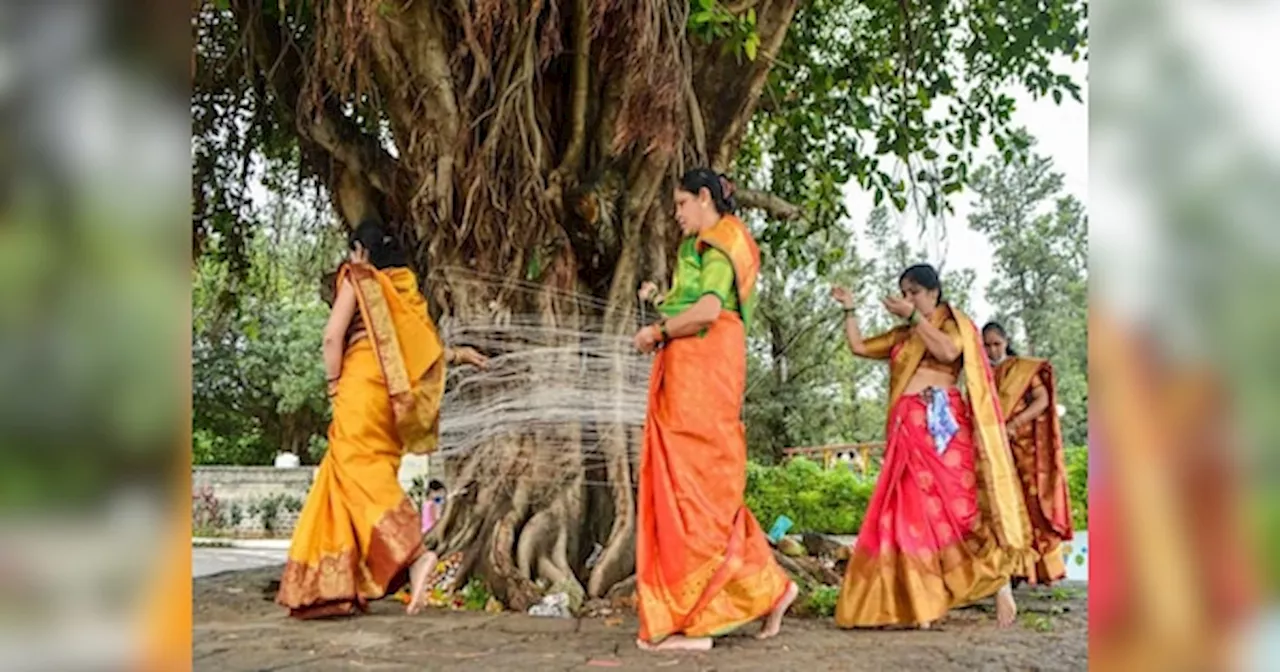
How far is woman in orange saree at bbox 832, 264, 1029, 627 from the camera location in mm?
4254

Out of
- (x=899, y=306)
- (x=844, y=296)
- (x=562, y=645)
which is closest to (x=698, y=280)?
(x=844, y=296)

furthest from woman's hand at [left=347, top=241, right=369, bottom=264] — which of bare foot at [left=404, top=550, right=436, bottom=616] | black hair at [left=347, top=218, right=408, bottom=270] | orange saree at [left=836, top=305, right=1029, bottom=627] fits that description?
orange saree at [left=836, top=305, right=1029, bottom=627]

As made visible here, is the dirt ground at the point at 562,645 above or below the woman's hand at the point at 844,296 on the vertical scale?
below

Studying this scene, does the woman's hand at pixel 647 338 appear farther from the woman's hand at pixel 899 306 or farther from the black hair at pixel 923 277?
the black hair at pixel 923 277

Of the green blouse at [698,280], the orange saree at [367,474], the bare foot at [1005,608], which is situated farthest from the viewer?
the bare foot at [1005,608]

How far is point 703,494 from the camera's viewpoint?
3.76 meters

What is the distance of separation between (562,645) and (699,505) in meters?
0.70

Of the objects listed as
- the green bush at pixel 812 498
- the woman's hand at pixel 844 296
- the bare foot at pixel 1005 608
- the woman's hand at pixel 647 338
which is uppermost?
the woman's hand at pixel 844 296

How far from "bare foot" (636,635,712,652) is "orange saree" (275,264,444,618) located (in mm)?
1135

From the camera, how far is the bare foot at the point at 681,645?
143 inches

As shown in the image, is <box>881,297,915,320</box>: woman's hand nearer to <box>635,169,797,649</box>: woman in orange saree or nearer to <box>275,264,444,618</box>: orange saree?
<box>635,169,797,649</box>: woman in orange saree
